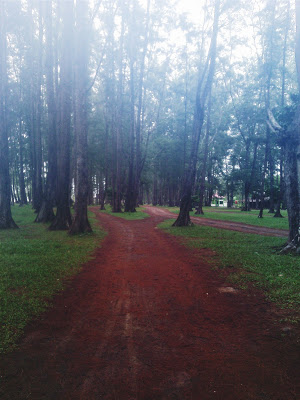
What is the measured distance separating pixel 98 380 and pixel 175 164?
39416 mm

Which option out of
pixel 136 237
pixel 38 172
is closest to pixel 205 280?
pixel 136 237

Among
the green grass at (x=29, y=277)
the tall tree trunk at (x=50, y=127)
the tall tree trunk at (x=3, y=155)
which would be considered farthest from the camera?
the tall tree trunk at (x=50, y=127)

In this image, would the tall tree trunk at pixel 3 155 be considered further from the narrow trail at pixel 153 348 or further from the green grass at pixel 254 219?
the green grass at pixel 254 219

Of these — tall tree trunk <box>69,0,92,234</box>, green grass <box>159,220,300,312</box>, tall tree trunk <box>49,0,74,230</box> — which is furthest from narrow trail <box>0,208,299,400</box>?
tall tree trunk <box>49,0,74,230</box>

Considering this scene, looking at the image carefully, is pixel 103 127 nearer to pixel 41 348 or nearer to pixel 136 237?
pixel 136 237

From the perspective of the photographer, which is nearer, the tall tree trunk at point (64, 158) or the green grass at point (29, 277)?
the green grass at point (29, 277)

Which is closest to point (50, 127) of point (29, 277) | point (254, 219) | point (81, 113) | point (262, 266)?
point (81, 113)

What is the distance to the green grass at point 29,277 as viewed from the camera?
3902 millimetres

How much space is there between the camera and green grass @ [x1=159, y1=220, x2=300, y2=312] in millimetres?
5102

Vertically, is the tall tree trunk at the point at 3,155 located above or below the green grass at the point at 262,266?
above

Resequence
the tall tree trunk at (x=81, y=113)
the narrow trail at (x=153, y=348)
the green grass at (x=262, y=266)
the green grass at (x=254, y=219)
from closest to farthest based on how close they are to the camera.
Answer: the narrow trail at (x=153, y=348) < the green grass at (x=262, y=266) < the tall tree trunk at (x=81, y=113) < the green grass at (x=254, y=219)

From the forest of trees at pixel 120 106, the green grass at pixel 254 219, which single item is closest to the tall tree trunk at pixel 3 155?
the forest of trees at pixel 120 106

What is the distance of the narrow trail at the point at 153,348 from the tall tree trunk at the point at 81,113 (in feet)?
24.5

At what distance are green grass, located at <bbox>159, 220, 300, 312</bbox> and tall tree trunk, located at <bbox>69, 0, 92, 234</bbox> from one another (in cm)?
531
